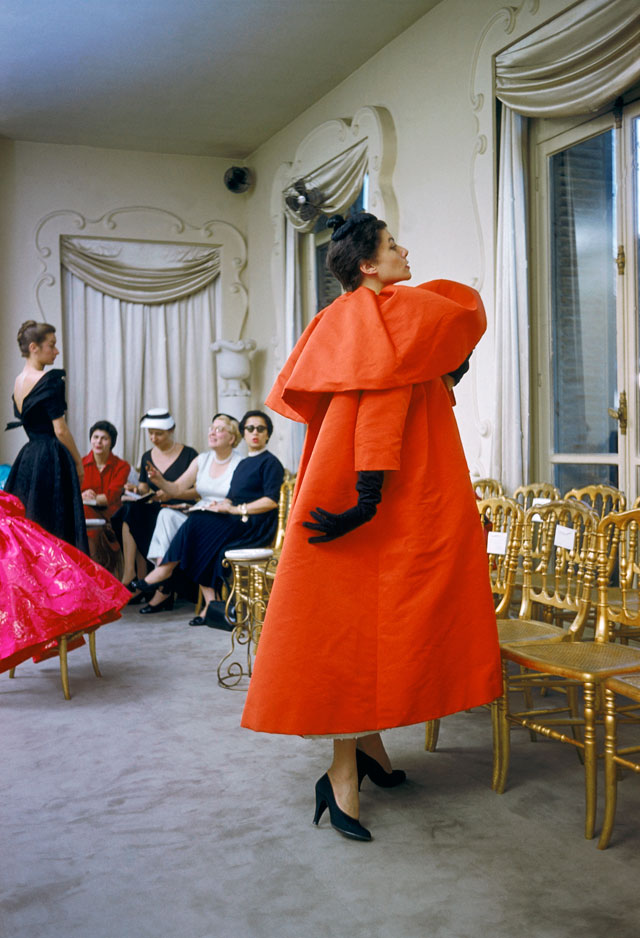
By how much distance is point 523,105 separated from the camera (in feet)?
13.9

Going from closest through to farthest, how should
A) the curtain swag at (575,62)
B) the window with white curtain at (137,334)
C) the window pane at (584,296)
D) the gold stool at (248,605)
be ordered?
1. the curtain swag at (575,62)
2. the gold stool at (248,605)
3. the window pane at (584,296)
4. the window with white curtain at (137,334)

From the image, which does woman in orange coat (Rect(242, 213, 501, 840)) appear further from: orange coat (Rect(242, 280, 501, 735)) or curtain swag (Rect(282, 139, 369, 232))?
curtain swag (Rect(282, 139, 369, 232))

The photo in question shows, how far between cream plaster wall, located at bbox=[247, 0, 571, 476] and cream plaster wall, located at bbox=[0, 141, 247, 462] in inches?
88.7

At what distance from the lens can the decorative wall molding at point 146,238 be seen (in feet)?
23.5

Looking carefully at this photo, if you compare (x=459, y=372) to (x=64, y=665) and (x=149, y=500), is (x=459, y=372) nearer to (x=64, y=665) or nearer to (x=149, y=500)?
(x=64, y=665)

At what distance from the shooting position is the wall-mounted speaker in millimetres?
7410

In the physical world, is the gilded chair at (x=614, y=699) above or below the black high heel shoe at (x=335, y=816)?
above

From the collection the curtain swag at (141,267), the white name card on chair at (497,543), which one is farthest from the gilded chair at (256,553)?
the curtain swag at (141,267)

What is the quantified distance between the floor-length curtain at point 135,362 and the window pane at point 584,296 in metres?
3.99

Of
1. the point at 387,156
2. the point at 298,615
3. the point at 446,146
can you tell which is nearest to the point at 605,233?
the point at 446,146

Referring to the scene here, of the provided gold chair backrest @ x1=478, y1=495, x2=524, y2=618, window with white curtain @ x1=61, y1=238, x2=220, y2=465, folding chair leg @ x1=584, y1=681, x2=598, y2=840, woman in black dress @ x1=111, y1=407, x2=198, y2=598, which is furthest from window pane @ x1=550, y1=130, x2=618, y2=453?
window with white curtain @ x1=61, y1=238, x2=220, y2=465

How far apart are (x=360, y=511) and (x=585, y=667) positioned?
2.50 feet

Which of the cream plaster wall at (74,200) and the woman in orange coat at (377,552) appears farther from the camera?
the cream plaster wall at (74,200)

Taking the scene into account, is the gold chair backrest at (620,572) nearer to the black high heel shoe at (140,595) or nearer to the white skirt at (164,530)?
the white skirt at (164,530)
